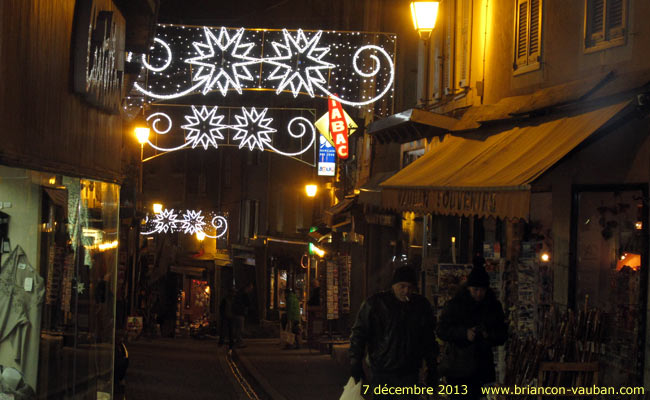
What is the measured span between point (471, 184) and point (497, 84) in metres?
3.94

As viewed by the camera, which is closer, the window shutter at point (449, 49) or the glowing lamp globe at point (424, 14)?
the glowing lamp globe at point (424, 14)

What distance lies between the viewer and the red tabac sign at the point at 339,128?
72.8 feet

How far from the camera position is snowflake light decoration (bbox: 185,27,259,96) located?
1917 cm

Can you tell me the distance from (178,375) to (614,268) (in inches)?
397

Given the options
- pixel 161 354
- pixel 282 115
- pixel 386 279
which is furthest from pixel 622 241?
pixel 282 115

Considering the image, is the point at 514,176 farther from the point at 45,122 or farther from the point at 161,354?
the point at 161,354

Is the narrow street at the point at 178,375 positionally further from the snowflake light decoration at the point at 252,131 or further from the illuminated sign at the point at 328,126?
the illuminated sign at the point at 328,126

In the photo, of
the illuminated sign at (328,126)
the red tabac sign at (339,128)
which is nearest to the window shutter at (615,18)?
the red tabac sign at (339,128)

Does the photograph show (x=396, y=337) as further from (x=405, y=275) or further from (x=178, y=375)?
(x=178, y=375)

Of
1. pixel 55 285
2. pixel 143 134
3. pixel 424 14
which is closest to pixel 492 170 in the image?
pixel 424 14

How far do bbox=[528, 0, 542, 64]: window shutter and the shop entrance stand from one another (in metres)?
2.41

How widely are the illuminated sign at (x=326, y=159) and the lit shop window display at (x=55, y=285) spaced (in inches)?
573

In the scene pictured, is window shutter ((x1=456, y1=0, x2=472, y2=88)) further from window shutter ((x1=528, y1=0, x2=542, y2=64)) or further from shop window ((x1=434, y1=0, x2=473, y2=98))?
window shutter ((x1=528, y1=0, x2=542, y2=64))

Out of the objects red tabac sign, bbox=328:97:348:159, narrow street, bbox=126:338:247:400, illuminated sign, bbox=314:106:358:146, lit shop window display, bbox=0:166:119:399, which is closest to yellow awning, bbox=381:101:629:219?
lit shop window display, bbox=0:166:119:399
